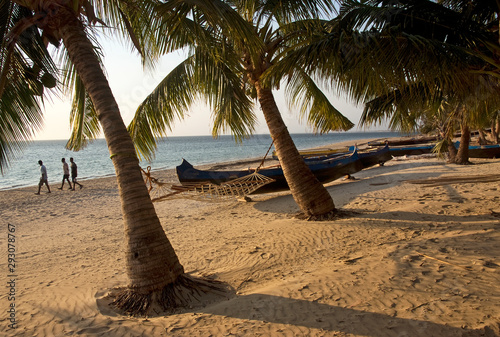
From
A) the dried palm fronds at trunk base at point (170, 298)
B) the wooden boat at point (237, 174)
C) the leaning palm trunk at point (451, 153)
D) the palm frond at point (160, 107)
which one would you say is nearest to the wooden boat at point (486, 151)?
the leaning palm trunk at point (451, 153)

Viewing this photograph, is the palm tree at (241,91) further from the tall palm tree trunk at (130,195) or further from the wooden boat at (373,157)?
the wooden boat at (373,157)

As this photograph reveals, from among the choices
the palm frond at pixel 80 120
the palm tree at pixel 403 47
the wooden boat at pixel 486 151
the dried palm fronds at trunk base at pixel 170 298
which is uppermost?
the palm tree at pixel 403 47

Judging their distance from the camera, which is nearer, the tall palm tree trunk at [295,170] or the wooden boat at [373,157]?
the tall palm tree trunk at [295,170]

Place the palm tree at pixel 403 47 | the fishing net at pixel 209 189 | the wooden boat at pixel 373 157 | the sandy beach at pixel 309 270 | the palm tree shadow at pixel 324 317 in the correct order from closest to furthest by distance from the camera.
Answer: the palm tree shadow at pixel 324 317 → the sandy beach at pixel 309 270 → the palm tree at pixel 403 47 → the fishing net at pixel 209 189 → the wooden boat at pixel 373 157

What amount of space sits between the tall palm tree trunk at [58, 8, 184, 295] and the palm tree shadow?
66cm

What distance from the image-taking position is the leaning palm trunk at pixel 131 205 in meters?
3.36

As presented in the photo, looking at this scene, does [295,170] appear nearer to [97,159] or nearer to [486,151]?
[486,151]

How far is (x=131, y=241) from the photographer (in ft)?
11.2

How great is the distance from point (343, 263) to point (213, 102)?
11.6ft

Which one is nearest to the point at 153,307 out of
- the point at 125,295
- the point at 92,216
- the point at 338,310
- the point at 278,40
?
the point at 125,295

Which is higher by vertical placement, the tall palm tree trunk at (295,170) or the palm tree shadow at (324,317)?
the tall palm tree trunk at (295,170)

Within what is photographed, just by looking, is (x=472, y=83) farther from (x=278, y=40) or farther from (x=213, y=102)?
(x=213, y=102)

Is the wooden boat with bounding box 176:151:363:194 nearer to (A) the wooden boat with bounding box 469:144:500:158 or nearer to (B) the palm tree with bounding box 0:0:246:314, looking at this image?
(B) the palm tree with bounding box 0:0:246:314

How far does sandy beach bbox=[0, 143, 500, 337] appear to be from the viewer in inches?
108
